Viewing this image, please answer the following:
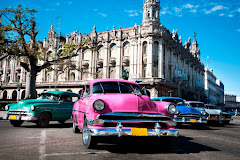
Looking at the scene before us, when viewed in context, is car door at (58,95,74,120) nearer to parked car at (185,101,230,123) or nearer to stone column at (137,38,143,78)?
parked car at (185,101,230,123)

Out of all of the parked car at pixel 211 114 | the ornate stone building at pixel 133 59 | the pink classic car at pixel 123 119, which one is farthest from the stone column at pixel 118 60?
the pink classic car at pixel 123 119

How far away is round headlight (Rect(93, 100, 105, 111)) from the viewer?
4.92 m

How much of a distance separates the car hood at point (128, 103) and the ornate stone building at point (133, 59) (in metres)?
27.0

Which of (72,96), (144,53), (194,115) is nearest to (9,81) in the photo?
(144,53)

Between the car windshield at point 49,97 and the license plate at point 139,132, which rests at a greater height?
the car windshield at point 49,97

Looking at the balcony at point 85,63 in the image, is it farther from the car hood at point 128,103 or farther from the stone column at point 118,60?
the car hood at point 128,103

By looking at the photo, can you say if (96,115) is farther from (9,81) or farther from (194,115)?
(9,81)

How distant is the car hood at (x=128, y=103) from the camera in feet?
16.4

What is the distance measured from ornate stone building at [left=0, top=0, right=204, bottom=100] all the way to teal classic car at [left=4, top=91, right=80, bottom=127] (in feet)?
72.0

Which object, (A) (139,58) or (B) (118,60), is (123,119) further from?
(B) (118,60)

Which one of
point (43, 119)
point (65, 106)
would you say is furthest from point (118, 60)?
point (43, 119)

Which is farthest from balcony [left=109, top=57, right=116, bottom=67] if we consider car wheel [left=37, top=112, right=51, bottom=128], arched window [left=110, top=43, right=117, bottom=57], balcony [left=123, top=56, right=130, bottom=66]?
car wheel [left=37, top=112, right=51, bottom=128]

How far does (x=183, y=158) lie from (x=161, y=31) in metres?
36.1

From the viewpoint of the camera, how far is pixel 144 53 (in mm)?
38938
